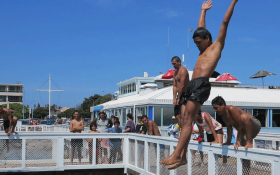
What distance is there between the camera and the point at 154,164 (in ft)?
30.7

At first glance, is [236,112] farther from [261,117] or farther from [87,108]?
[87,108]

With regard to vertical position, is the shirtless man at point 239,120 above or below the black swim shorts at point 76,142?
above

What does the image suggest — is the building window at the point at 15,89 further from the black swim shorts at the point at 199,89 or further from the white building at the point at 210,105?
the black swim shorts at the point at 199,89

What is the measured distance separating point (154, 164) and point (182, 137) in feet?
17.8

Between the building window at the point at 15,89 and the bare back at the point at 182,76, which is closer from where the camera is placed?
the bare back at the point at 182,76

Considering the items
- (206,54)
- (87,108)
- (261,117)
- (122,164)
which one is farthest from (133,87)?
(87,108)

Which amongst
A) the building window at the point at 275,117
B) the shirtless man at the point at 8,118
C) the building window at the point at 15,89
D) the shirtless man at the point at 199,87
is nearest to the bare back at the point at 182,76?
the shirtless man at the point at 199,87

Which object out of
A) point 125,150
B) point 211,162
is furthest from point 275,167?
point 125,150

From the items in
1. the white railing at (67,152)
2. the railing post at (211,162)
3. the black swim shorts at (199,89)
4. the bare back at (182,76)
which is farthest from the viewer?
the white railing at (67,152)

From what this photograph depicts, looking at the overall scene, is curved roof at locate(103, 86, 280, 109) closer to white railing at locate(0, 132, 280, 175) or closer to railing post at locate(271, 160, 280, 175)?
white railing at locate(0, 132, 280, 175)

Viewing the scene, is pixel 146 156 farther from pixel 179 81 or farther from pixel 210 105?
pixel 210 105

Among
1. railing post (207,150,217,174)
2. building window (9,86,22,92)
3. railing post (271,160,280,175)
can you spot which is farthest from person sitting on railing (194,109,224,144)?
building window (9,86,22,92)

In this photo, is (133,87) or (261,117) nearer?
(261,117)

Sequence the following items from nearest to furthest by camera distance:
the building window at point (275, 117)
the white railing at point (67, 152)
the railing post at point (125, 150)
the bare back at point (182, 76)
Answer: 1. the bare back at point (182, 76)
2. the white railing at point (67, 152)
3. the railing post at point (125, 150)
4. the building window at point (275, 117)
